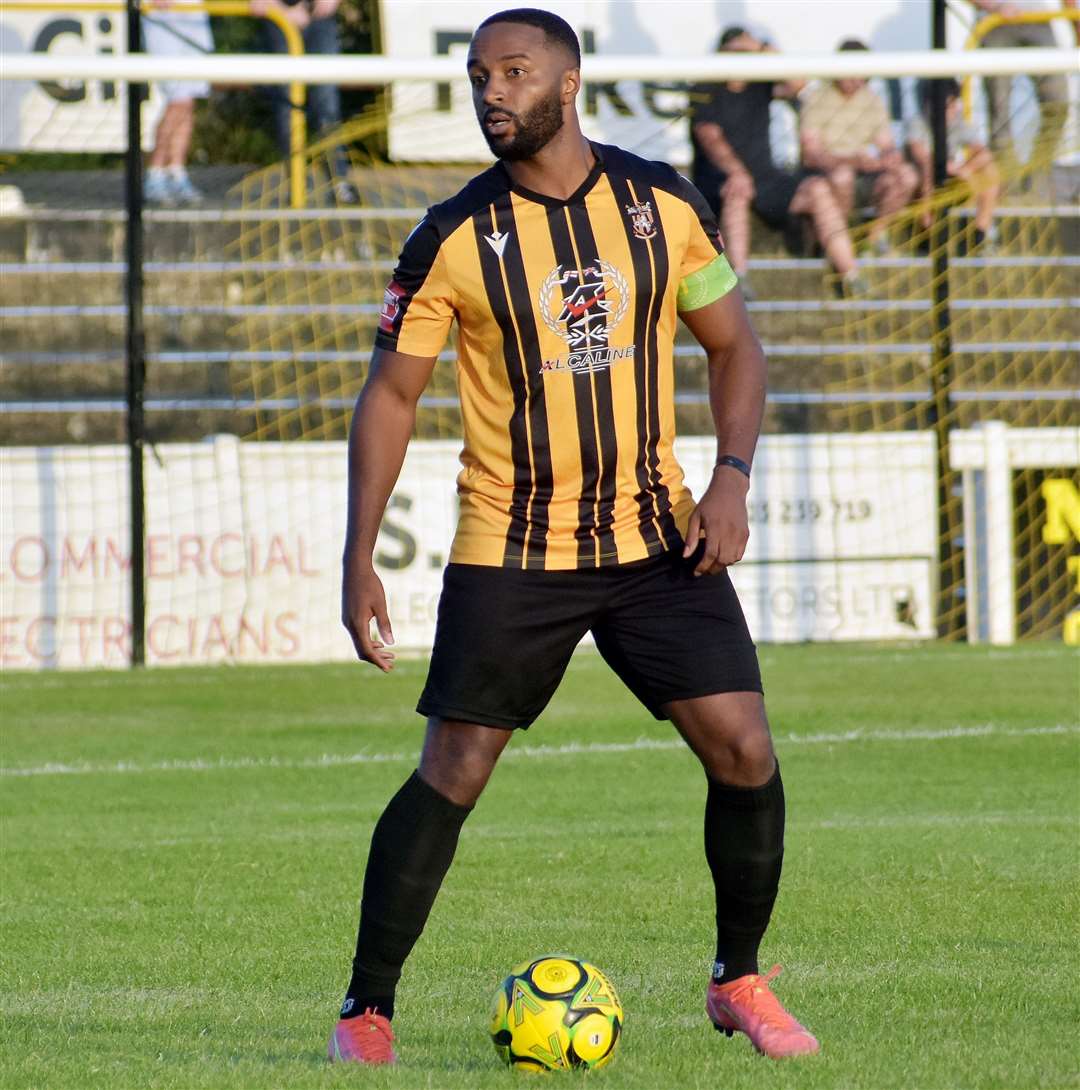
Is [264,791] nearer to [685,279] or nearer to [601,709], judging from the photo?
[601,709]

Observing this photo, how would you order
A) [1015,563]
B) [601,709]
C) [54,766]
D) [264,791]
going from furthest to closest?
[1015,563], [601,709], [54,766], [264,791]

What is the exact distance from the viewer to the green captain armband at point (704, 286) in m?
4.04

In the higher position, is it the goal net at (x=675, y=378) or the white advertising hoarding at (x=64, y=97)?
the white advertising hoarding at (x=64, y=97)

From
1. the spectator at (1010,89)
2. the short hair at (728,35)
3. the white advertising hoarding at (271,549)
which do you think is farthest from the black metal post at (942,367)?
the short hair at (728,35)

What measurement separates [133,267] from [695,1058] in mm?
10340

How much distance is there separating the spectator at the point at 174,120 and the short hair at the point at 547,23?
1306 cm

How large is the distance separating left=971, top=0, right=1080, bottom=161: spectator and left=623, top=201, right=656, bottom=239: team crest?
1239 centimetres

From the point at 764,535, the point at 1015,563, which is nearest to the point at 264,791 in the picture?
the point at 764,535

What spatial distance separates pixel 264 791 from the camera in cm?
791

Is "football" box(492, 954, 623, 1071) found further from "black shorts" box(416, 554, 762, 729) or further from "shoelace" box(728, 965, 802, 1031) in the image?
"black shorts" box(416, 554, 762, 729)

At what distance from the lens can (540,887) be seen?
582 centimetres

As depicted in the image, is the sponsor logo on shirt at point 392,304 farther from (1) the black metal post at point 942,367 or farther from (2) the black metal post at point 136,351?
(1) the black metal post at point 942,367

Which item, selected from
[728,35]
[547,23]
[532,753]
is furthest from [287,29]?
[547,23]

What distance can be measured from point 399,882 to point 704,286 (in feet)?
4.27
